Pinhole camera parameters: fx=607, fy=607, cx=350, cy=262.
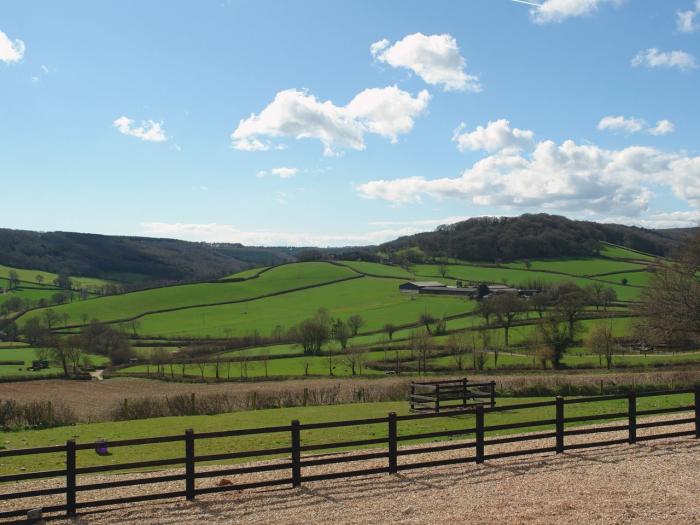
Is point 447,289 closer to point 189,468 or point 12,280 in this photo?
point 189,468

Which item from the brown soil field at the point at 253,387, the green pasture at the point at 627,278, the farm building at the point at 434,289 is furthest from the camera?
the farm building at the point at 434,289

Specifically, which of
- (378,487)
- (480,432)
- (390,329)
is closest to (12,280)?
(390,329)

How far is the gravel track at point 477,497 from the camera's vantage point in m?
10.4

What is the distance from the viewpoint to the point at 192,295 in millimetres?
122250

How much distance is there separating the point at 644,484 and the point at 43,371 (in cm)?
7131

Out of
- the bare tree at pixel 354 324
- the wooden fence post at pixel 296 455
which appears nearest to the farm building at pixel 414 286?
the bare tree at pixel 354 324

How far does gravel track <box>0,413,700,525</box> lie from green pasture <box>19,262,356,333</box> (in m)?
99.8

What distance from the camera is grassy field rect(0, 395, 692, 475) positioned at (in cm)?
1842

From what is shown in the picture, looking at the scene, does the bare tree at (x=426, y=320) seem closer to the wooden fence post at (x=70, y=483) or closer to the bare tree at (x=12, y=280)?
the wooden fence post at (x=70, y=483)

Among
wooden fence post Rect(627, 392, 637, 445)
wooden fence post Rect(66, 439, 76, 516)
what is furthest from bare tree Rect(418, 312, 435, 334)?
wooden fence post Rect(66, 439, 76, 516)

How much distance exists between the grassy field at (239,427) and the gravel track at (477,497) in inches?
167

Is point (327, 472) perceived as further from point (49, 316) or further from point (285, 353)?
point (49, 316)

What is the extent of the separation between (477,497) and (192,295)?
380 ft

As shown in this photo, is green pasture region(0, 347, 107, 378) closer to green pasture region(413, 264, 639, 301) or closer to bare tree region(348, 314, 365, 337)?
bare tree region(348, 314, 365, 337)
